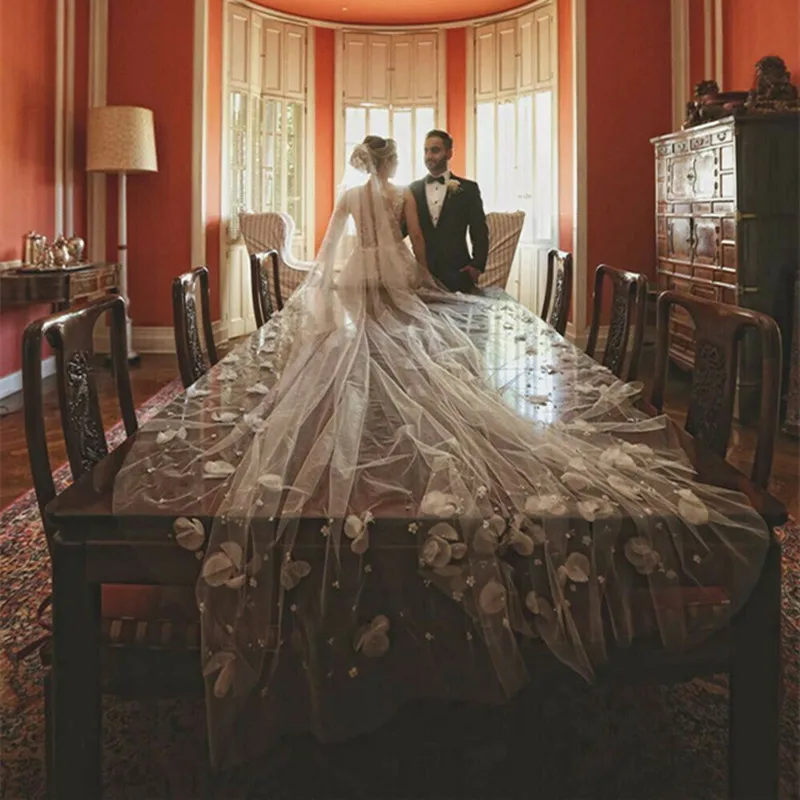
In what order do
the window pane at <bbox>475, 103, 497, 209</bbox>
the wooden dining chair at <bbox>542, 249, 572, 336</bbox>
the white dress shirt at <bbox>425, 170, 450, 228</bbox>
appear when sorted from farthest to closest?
the window pane at <bbox>475, 103, 497, 209</bbox>
the white dress shirt at <bbox>425, 170, 450, 228</bbox>
the wooden dining chair at <bbox>542, 249, 572, 336</bbox>

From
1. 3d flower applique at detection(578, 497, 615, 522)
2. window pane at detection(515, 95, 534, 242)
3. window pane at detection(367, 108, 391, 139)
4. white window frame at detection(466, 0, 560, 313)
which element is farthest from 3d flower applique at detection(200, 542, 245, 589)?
window pane at detection(367, 108, 391, 139)

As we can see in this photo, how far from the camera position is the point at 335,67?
9.44 metres

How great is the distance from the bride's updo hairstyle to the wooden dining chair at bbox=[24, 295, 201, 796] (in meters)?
2.12

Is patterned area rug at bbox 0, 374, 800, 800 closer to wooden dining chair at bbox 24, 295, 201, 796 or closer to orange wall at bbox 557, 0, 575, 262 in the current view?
wooden dining chair at bbox 24, 295, 201, 796

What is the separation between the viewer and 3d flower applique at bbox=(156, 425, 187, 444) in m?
1.59

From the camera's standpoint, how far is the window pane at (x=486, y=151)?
929 centimetres

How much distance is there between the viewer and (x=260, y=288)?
4246mm

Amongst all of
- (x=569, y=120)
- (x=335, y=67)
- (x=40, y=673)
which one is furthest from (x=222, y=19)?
(x=40, y=673)

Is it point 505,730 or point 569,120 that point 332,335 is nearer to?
point 505,730

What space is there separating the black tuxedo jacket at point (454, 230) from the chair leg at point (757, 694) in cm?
335

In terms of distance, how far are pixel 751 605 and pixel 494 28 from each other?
8781 mm

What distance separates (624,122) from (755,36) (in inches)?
61.4

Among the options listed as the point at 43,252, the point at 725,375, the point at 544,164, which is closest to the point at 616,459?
the point at 725,375

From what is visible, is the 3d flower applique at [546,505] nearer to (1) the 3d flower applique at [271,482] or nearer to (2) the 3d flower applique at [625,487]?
(2) the 3d flower applique at [625,487]
